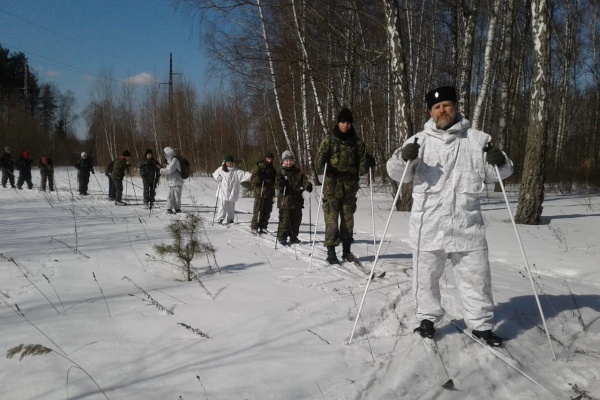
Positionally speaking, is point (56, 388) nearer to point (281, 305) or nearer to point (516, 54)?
point (281, 305)

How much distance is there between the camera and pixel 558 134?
2350 cm

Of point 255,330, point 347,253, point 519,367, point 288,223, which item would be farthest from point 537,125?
point 255,330

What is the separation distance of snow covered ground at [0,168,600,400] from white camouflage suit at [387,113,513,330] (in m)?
0.34

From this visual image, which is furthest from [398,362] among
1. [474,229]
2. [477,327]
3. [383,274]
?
[383,274]

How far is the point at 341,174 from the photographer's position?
5691mm

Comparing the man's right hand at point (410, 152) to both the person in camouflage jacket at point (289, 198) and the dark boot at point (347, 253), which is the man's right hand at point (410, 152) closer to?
the dark boot at point (347, 253)

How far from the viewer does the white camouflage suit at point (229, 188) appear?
34.8 feet

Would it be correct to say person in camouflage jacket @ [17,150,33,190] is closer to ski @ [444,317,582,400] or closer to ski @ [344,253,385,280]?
ski @ [344,253,385,280]

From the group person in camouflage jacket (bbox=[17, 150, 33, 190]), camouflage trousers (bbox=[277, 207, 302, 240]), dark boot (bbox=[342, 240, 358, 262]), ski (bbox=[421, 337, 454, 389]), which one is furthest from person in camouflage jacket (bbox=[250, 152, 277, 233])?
person in camouflage jacket (bbox=[17, 150, 33, 190])

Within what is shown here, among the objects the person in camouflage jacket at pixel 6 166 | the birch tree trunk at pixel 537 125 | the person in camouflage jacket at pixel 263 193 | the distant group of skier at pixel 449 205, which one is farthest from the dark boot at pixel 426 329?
the person in camouflage jacket at pixel 6 166

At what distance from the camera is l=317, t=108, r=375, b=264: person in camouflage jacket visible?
561 centimetres

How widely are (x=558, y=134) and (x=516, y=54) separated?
→ 4.92 meters

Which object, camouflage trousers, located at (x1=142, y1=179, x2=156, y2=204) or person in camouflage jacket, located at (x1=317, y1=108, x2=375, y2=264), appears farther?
camouflage trousers, located at (x1=142, y1=179, x2=156, y2=204)

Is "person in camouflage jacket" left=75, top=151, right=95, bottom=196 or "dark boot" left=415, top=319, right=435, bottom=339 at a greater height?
"person in camouflage jacket" left=75, top=151, right=95, bottom=196
